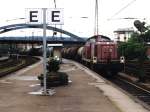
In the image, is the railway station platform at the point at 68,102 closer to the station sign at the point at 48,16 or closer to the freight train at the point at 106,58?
the station sign at the point at 48,16

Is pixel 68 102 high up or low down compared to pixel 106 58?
down

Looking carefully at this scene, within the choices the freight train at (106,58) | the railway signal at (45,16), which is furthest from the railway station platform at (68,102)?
the freight train at (106,58)

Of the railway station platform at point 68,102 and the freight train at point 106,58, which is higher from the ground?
the freight train at point 106,58

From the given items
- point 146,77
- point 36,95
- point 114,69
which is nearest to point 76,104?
point 36,95

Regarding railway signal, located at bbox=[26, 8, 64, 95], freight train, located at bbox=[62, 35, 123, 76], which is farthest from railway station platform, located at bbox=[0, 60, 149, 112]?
freight train, located at bbox=[62, 35, 123, 76]

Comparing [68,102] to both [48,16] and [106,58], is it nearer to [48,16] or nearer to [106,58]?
[48,16]

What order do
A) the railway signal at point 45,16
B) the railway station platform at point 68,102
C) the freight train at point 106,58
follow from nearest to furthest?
the railway station platform at point 68,102, the railway signal at point 45,16, the freight train at point 106,58

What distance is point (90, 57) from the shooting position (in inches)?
1650

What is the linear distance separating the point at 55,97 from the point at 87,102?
1866 millimetres

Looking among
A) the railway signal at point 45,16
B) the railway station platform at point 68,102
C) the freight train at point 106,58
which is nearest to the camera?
the railway station platform at point 68,102

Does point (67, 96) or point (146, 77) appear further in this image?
point (146, 77)

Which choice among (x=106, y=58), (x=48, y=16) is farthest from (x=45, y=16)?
(x=106, y=58)

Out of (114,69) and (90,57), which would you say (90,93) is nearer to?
(114,69)

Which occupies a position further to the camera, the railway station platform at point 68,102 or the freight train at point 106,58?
the freight train at point 106,58
